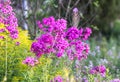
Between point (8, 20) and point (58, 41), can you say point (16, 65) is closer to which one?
point (8, 20)

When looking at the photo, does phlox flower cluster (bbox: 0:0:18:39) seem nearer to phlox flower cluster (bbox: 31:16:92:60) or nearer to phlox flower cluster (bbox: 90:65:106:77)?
phlox flower cluster (bbox: 31:16:92:60)

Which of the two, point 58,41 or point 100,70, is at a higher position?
point 58,41

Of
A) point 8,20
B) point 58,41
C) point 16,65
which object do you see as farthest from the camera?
point 16,65

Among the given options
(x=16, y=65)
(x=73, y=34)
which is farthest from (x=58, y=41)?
(x=16, y=65)

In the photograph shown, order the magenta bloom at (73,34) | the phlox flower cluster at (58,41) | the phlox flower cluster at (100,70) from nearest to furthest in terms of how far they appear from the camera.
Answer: the phlox flower cluster at (58,41) → the magenta bloom at (73,34) → the phlox flower cluster at (100,70)

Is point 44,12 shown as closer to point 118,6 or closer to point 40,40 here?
point 40,40

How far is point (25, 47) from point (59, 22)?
110 cm

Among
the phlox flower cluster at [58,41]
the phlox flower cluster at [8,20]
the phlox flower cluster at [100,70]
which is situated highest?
the phlox flower cluster at [8,20]

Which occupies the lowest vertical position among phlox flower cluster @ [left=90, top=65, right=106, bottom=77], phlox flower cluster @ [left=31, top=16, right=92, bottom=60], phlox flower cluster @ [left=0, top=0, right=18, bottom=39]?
phlox flower cluster @ [left=90, top=65, right=106, bottom=77]

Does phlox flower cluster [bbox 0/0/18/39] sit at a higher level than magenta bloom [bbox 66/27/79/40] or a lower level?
higher

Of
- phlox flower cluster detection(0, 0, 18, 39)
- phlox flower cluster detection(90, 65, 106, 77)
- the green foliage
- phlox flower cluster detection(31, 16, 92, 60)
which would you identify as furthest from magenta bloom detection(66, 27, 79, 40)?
phlox flower cluster detection(0, 0, 18, 39)

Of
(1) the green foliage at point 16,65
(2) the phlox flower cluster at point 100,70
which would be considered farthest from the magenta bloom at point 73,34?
(2) the phlox flower cluster at point 100,70

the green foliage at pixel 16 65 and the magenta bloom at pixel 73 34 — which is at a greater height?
the magenta bloom at pixel 73 34

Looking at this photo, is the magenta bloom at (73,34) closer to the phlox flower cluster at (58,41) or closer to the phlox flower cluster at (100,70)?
the phlox flower cluster at (58,41)
